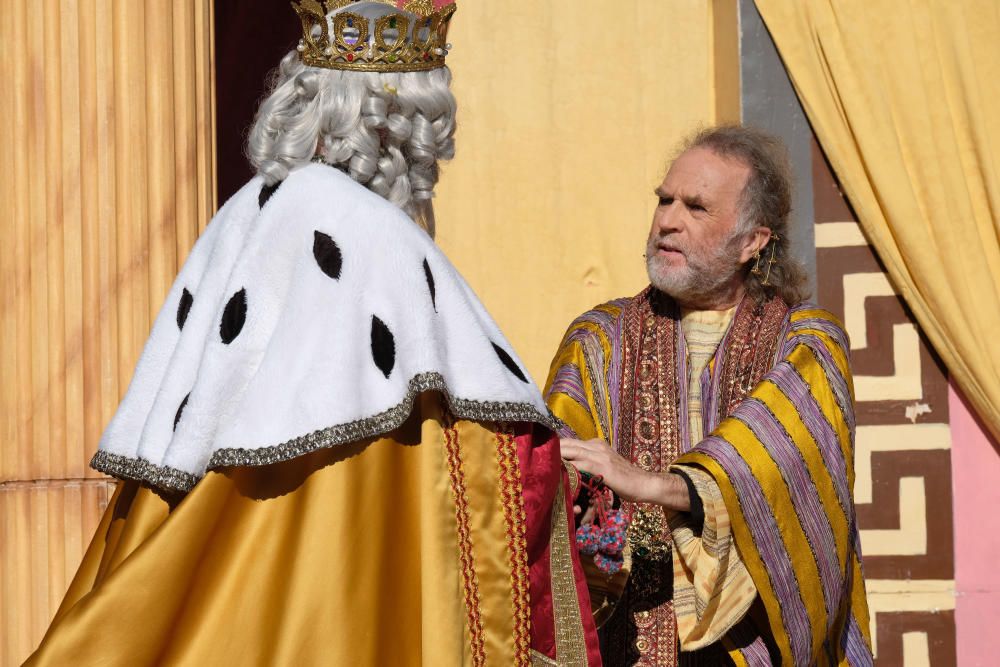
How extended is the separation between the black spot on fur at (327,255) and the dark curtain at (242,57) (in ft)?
9.91

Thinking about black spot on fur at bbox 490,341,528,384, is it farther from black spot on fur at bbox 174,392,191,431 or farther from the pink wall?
the pink wall

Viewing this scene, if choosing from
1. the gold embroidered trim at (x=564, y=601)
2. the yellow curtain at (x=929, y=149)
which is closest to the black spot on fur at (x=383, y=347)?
the gold embroidered trim at (x=564, y=601)

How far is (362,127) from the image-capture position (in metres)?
2.83

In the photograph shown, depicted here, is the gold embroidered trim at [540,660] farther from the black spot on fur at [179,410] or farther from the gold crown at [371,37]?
the gold crown at [371,37]

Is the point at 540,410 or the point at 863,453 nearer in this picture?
the point at 540,410

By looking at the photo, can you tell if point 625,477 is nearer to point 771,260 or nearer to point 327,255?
point 771,260

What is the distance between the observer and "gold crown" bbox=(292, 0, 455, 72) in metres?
2.88

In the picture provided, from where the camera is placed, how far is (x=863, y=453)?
5.31 metres

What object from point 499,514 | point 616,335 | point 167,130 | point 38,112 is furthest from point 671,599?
point 38,112

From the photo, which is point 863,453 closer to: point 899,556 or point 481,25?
point 899,556

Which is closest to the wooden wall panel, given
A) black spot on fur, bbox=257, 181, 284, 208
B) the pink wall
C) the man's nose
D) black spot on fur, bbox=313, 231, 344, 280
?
the man's nose

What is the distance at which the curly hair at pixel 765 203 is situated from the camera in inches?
162

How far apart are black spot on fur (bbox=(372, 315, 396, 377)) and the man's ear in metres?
1.69

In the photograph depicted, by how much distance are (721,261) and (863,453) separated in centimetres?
160
